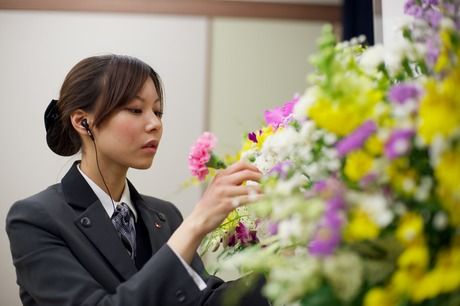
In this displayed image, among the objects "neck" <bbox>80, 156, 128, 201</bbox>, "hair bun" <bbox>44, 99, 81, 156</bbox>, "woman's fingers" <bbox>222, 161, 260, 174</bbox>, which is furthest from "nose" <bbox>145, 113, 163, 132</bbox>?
"woman's fingers" <bbox>222, 161, 260, 174</bbox>

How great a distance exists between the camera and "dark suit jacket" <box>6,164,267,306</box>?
3.15 ft

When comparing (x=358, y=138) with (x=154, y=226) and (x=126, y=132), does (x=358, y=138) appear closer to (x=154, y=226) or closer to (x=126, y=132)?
(x=126, y=132)

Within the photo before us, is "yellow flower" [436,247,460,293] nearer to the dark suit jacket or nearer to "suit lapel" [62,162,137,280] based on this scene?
the dark suit jacket

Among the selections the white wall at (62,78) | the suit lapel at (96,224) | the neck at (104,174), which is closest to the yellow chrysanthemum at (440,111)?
the suit lapel at (96,224)

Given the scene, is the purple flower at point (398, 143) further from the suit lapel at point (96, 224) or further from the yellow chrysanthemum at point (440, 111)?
the suit lapel at point (96, 224)

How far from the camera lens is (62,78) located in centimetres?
261

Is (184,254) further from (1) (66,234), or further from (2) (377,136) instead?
(2) (377,136)

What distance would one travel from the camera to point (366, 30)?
2559 millimetres

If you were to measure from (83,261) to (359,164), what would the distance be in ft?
2.60

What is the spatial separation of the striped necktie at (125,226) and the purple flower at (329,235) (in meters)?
0.84

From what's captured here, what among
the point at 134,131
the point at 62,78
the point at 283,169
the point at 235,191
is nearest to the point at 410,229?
the point at 283,169

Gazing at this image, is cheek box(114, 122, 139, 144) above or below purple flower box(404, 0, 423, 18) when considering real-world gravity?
below

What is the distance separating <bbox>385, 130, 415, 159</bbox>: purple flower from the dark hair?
2.79 feet

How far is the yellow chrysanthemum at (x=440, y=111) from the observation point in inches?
19.1
